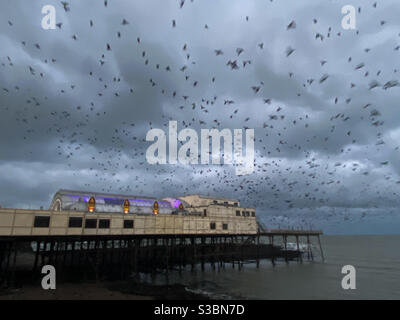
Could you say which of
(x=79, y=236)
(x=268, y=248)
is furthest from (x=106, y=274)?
(x=268, y=248)

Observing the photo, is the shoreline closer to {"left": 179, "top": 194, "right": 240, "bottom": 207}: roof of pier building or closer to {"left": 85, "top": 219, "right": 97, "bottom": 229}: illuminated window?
{"left": 85, "top": 219, "right": 97, "bottom": 229}: illuminated window

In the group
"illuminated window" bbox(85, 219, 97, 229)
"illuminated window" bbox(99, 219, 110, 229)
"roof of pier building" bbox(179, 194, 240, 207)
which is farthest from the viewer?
"roof of pier building" bbox(179, 194, 240, 207)

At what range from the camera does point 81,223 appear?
1249 inches

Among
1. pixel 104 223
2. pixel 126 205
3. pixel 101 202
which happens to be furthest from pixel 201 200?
pixel 104 223

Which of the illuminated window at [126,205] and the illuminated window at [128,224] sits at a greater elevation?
the illuminated window at [126,205]

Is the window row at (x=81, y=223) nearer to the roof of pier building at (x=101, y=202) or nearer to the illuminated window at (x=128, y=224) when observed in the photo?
the illuminated window at (x=128, y=224)

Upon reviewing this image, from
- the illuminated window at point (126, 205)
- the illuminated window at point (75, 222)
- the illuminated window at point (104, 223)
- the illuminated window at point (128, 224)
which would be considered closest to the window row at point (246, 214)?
the illuminated window at point (126, 205)

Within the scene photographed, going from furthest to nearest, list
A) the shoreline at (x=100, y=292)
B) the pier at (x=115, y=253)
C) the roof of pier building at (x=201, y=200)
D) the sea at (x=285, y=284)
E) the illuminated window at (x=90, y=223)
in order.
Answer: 1. the roof of pier building at (x=201, y=200)
2. the sea at (x=285, y=284)
3. the pier at (x=115, y=253)
4. the illuminated window at (x=90, y=223)
5. the shoreline at (x=100, y=292)

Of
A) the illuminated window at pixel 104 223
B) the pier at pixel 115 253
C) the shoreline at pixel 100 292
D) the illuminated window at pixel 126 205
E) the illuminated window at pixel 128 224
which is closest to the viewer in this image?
the shoreline at pixel 100 292

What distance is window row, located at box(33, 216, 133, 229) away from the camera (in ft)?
93.1

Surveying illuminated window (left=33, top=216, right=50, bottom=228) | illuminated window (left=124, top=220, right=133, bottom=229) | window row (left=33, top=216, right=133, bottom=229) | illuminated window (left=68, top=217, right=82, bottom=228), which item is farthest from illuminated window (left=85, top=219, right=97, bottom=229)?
illuminated window (left=33, top=216, right=50, bottom=228)

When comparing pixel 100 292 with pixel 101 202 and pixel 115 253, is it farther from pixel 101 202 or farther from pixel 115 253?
pixel 115 253

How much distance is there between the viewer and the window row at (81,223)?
28.4 metres
